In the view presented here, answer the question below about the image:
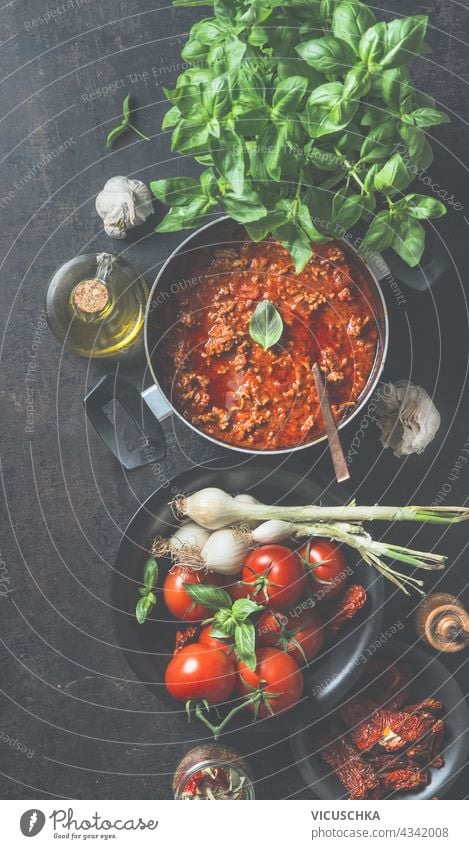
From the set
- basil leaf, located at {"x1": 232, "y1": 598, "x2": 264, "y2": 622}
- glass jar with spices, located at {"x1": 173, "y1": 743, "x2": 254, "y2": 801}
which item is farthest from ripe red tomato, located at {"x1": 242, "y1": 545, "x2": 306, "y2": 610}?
glass jar with spices, located at {"x1": 173, "y1": 743, "x2": 254, "y2": 801}

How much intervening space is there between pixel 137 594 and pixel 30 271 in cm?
49

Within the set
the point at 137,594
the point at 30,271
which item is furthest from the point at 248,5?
the point at 137,594

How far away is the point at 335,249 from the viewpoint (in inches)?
41.4

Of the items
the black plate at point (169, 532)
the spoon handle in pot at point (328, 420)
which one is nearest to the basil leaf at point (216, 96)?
the spoon handle in pot at point (328, 420)

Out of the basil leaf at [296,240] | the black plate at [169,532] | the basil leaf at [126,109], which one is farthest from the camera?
the basil leaf at [126,109]

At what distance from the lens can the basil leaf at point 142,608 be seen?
1.07 m

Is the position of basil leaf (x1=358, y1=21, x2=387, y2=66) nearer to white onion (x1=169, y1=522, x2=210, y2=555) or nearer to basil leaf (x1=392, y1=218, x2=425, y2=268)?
basil leaf (x1=392, y1=218, x2=425, y2=268)

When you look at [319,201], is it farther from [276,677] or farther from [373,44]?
[276,677]

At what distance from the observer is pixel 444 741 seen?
1.11m

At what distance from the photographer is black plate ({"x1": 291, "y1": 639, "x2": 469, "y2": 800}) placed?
1.09m

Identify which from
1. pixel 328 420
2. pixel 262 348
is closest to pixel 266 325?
pixel 262 348

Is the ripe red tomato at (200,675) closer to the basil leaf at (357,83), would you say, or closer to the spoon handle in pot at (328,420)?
the spoon handle in pot at (328,420)

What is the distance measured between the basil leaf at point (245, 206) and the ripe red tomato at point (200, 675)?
548 millimetres

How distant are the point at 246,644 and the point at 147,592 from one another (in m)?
0.16
